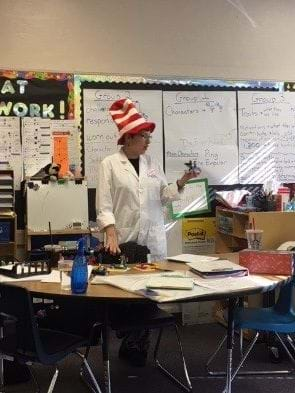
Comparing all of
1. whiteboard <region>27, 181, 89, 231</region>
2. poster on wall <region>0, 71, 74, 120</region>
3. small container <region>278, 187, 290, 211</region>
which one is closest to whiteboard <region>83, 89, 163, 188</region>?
poster on wall <region>0, 71, 74, 120</region>

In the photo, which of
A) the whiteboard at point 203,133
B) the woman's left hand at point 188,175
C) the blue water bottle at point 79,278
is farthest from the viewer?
the whiteboard at point 203,133

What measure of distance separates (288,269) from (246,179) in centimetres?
210

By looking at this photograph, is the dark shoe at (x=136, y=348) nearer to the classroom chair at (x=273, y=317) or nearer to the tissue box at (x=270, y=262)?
the classroom chair at (x=273, y=317)

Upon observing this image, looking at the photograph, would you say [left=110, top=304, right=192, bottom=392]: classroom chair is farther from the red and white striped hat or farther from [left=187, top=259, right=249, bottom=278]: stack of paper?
the red and white striped hat

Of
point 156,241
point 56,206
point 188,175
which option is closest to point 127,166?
point 188,175

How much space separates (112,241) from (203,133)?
1.83m

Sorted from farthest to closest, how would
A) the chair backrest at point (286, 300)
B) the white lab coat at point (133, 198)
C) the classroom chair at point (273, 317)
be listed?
the white lab coat at point (133, 198), the chair backrest at point (286, 300), the classroom chair at point (273, 317)

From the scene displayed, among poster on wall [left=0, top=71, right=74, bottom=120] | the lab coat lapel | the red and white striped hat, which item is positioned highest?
poster on wall [left=0, top=71, right=74, bottom=120]

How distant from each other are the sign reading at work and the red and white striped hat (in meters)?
1.25

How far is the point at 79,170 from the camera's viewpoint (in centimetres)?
434

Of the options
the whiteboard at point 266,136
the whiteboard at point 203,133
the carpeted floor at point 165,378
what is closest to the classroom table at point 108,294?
the carpeted floor at point 165,378

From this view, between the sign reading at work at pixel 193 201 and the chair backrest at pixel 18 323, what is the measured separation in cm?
249

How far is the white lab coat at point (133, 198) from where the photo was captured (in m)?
3.44

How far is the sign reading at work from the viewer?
4.61 metres
